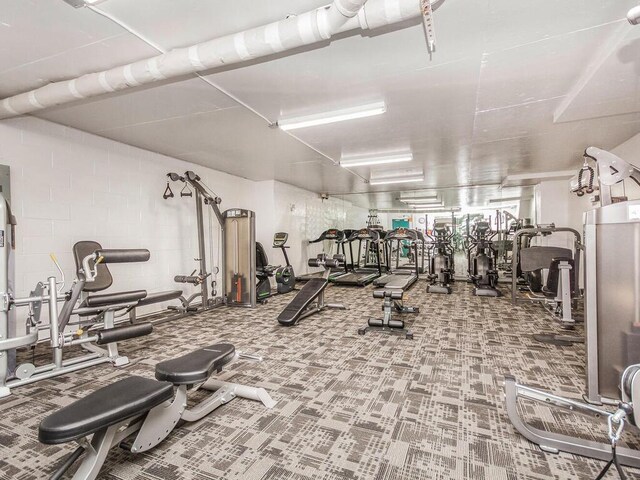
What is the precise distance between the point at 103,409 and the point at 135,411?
14 centimetres

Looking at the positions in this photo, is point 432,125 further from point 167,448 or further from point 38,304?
point 38,304

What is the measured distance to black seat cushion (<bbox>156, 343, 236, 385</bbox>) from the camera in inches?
74.5

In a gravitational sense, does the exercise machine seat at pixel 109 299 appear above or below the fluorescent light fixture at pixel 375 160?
below

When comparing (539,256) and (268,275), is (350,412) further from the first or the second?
(268,275)

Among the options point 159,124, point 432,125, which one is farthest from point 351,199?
point 159,124

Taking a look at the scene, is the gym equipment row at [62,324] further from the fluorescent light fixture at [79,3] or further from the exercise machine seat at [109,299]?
the fluorescent light fixture at [79,3]

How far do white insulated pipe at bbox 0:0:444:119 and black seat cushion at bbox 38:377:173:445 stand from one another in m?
2.14

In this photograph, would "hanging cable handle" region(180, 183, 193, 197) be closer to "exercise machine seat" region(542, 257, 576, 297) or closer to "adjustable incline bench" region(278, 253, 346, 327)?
"adjustable incline bench" region(278, 253, 346, 327)

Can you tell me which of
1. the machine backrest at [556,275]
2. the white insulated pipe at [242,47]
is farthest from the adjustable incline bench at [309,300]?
the white insulated pipe at [242,47]

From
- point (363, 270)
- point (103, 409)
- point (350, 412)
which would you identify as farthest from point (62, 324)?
point (363, 270)

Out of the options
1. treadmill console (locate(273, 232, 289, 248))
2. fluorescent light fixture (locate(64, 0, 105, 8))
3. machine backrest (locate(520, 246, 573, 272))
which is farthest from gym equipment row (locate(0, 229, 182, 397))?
machine backrest (locate(520, 246, 573, 272))

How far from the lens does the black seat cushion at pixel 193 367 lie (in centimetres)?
189

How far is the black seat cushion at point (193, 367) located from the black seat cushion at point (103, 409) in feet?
0.40

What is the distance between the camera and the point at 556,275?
4.23 meters
